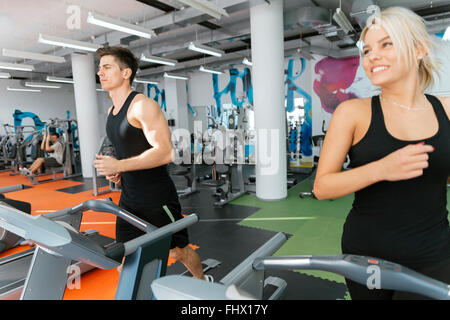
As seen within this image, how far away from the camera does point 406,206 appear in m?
0.84

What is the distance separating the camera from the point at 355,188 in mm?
819

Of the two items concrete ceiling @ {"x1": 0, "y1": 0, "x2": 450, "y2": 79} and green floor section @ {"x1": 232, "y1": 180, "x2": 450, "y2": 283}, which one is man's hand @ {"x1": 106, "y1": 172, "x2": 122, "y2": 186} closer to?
green floor section @ {"x1": 232, "y1": 180, "x2": 450, "y2": 283}

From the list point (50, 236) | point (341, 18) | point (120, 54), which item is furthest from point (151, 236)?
point (341, 18)

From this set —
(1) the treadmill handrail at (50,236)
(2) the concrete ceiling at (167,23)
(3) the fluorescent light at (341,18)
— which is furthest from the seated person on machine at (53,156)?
(1) the treadmill handrail at (50,236)

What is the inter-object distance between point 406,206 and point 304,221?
312 cm

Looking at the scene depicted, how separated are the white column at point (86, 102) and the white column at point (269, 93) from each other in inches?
176

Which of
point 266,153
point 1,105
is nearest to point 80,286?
point 266,153

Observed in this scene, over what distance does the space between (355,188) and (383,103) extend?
29 cm

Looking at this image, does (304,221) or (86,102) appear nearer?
(304,221)

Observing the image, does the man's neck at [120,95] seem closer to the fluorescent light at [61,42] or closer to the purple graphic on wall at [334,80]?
the fluorescent light at [61,42]

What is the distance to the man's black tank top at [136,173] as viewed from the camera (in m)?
1.66

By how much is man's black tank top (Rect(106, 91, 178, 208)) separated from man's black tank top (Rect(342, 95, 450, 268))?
1.14 m

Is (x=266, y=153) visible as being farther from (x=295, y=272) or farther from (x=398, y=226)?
(x=398, y=226)

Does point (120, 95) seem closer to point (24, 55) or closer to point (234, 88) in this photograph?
point (24, 55)
